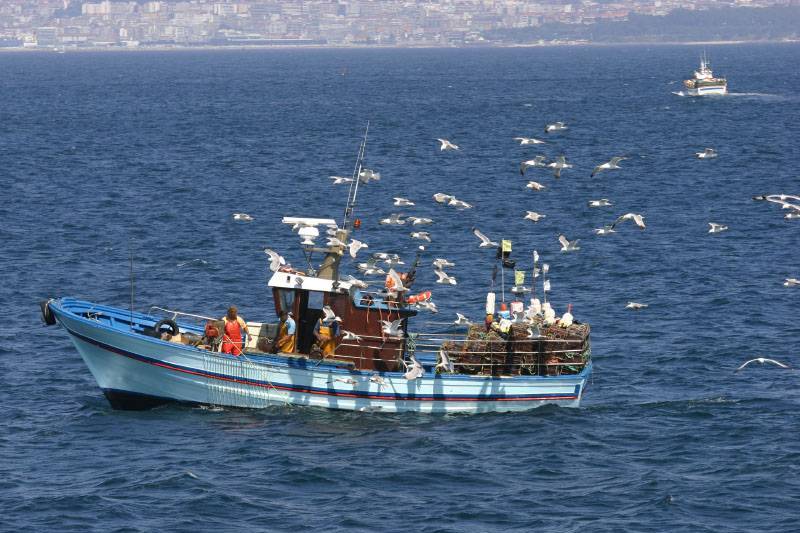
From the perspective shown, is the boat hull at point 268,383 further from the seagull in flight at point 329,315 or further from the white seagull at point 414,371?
the seagull in flight at point 329,315

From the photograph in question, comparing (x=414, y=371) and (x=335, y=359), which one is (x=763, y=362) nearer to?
(x=414, y=371)

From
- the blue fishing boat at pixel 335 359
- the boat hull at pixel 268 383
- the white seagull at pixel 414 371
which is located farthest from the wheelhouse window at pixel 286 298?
the white seagull at pixel 414 371

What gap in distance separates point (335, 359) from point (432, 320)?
11778mm

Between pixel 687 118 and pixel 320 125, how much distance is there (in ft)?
119

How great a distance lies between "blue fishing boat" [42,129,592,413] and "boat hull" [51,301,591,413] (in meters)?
0.03

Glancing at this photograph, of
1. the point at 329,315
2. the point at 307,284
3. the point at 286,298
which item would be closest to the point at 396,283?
the point at 329,315

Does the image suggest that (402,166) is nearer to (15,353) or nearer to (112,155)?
(112,155)

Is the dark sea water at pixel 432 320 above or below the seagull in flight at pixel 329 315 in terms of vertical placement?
below

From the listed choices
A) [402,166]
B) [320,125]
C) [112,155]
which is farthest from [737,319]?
[320,125]

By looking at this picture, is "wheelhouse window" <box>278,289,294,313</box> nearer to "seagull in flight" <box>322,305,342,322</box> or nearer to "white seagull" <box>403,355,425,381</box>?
"seagull in flight" <box>322,305,342,322</box>

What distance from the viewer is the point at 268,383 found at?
37125 millimetres

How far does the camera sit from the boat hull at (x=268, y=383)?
36938 millimetres

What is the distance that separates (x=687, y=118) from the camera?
141 metres

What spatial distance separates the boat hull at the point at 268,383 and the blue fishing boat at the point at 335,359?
0.08ft
